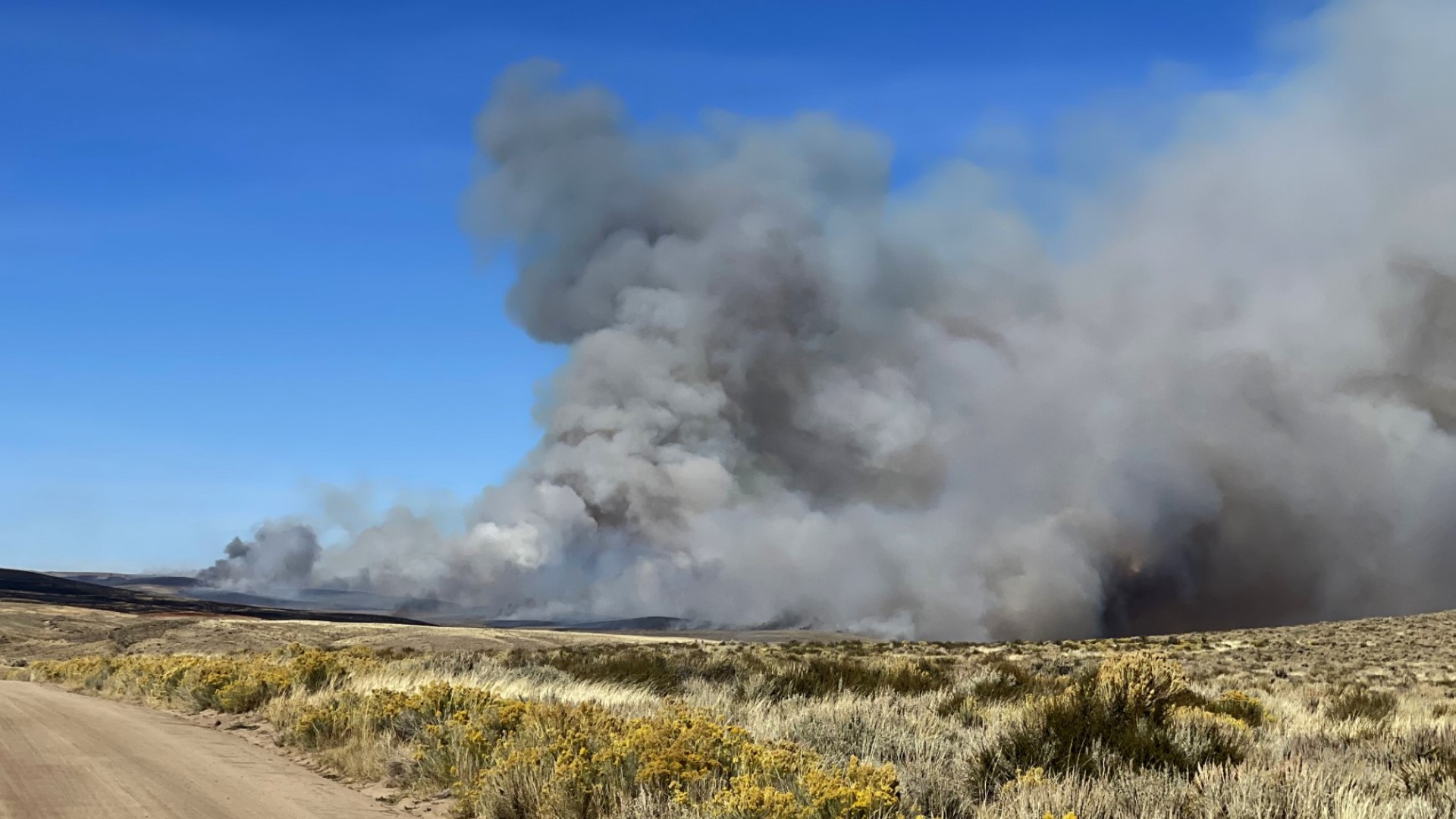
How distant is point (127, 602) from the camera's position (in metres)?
139

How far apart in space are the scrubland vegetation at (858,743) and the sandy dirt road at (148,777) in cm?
81

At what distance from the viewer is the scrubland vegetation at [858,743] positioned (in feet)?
22.7

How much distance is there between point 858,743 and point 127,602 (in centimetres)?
15764

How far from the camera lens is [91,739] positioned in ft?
37.5

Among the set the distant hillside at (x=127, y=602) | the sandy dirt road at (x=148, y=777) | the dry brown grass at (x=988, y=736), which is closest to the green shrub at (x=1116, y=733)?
the dry brown grass at (x=988, y=736)

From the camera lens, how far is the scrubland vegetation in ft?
22.7

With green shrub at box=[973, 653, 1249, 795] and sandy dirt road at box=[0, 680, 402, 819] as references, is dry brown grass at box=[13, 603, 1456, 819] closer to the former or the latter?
green shrub at box=[973, 653, 1249, 795]

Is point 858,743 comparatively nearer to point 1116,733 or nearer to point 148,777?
point 1116,733

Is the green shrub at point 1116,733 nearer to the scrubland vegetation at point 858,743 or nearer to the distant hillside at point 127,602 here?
the scrubland vegetation at point 858,743

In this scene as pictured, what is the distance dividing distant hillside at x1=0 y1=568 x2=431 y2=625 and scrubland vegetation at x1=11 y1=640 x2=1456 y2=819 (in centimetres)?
10122

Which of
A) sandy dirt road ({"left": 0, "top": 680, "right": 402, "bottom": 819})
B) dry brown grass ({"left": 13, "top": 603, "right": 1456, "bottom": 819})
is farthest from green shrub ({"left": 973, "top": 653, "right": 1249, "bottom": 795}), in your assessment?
sandy dirt road ({"left": 0, "top": 680, "right": 402, "bottom": 819})

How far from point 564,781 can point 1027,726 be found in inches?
189

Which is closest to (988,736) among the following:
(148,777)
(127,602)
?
(148,777)

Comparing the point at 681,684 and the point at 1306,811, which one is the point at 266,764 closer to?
the point at 681,684
